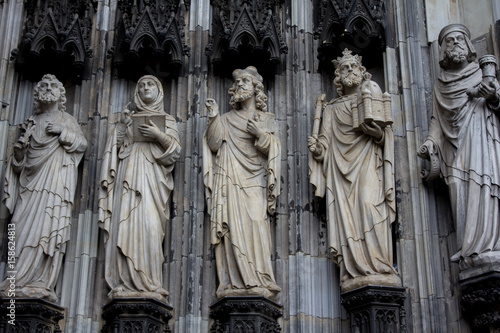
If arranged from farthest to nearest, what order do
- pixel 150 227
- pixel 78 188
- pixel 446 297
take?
pixel 78 188 < pixel 150 227 < pixel 446 297

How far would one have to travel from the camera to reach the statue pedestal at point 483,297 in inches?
349

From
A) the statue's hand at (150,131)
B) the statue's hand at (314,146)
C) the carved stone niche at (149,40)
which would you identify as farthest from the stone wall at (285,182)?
the statue's hand at (150,131)

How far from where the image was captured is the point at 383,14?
11070 millimetres

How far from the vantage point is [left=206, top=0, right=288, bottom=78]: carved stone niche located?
36.6ft

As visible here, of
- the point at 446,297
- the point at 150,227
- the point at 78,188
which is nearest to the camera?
the point at 446,297

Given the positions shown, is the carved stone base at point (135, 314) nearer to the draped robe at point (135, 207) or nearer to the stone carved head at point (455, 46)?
the draped robe at point (135, 207)

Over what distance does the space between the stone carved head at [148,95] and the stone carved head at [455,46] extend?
3.55 meters

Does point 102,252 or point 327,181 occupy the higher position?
point 327,181

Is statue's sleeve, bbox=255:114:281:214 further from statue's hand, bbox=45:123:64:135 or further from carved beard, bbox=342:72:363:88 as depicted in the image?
statue's hand, bbox=45:123:64:135

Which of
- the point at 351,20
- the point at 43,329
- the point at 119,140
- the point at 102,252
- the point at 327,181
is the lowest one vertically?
the point at 43,329

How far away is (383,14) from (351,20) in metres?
0.47

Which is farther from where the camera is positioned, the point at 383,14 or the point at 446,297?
the point at 383,14

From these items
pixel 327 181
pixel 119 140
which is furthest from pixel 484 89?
pixel 119 140

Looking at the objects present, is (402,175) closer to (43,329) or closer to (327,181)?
(327,181)
